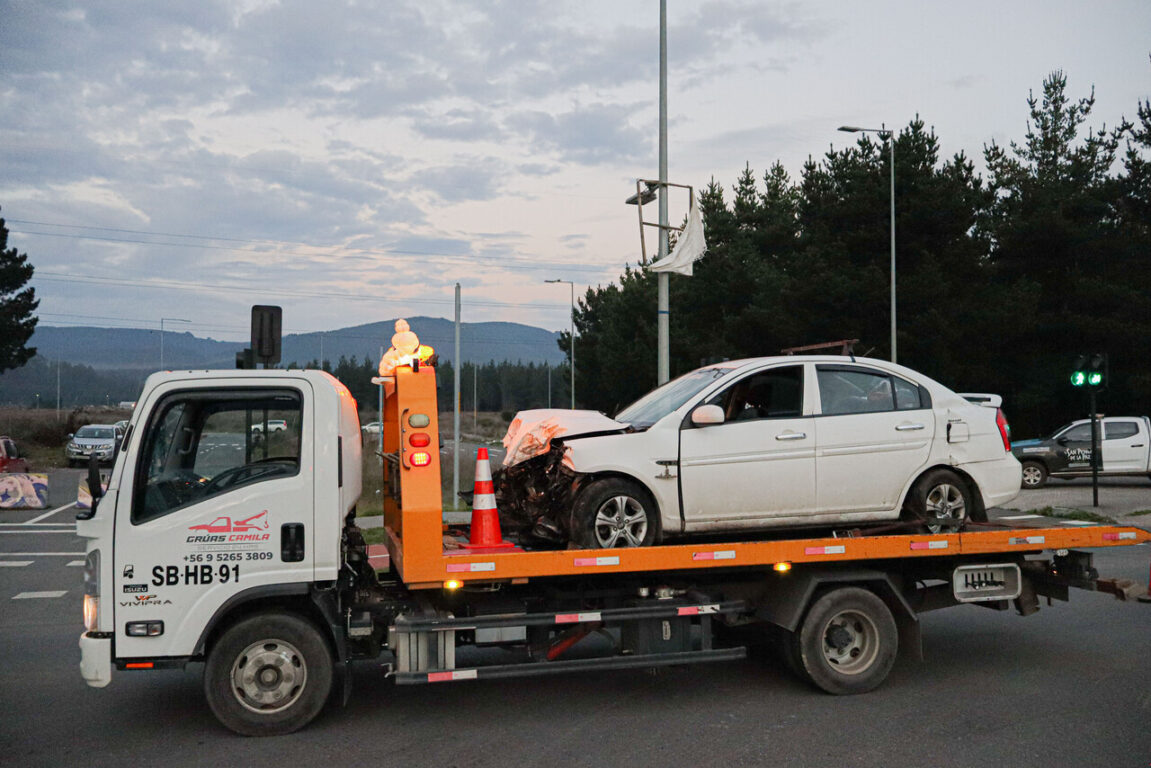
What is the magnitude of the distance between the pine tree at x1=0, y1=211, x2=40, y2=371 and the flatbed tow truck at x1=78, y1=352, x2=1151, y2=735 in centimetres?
5671

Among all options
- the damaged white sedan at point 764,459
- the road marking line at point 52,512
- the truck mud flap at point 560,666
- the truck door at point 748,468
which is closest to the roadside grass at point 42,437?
the road marking line at point 52,512

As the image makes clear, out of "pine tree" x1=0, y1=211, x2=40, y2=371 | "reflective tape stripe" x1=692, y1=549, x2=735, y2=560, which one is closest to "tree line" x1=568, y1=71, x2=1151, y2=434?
"reflective tape stripe" x1=692, y1=549, x2=735, y2=560

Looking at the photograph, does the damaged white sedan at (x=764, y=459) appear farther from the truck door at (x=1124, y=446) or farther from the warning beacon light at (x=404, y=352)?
the truck door at (x=1124, y=446)

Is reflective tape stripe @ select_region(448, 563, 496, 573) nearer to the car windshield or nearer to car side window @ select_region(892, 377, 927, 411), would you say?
the car windshield

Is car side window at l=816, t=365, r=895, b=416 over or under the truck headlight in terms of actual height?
over

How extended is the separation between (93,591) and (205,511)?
0.74 m

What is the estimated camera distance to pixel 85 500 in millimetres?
5438

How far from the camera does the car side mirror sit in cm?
657

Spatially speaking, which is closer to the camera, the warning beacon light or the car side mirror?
the warning beacon light

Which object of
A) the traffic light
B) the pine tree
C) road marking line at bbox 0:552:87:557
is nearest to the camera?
road marking line at bbox 0:552:87:557

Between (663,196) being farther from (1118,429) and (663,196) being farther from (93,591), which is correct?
(1118,429)

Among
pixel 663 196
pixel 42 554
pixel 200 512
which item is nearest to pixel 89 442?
pixel 42 554

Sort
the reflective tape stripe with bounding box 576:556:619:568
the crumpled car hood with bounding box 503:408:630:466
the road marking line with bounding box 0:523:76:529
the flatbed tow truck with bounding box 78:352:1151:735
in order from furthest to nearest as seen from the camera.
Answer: the road marking line with bounding box 0:523:76:529 < the crumpled car hood with bounding box 503:408:630:466 < the reflective tape stripe with bounding box 576:556:619:568 < the flatbed tow truck with bounding box 78:352:1151:735

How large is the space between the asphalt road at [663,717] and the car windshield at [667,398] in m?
1.94
